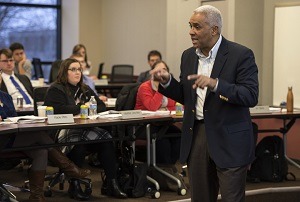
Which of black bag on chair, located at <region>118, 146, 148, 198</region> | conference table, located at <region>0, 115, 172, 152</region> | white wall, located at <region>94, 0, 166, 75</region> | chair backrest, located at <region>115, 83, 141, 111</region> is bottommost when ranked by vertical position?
black bag on chair, located at <region>118, 146, 148, 198</region>

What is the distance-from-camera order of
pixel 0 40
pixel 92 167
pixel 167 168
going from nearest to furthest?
1. pixel 167 168
2. pixel 92 167
3. pixel 0 40

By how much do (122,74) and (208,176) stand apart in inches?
344

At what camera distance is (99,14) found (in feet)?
45.4

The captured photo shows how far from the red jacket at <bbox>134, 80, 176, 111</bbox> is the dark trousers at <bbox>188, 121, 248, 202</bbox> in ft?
9.40

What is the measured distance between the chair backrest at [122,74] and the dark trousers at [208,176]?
8348mm

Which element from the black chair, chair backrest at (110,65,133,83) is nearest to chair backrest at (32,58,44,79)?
chair backrest at (110,65,133,83)

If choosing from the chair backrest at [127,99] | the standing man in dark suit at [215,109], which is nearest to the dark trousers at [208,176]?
the standing man in dark suit at [215,109]

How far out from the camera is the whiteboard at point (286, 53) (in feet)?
25.8

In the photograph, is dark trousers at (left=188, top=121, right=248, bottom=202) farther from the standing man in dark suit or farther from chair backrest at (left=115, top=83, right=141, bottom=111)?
chair backrest at (left=115, top=83, right=141, bottom=111)

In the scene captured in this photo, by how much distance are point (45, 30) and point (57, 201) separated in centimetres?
873

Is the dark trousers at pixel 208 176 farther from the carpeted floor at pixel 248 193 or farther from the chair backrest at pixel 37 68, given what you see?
the chair backrest at pixel 37 68

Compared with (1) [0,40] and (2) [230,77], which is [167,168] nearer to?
(2) [230,77]

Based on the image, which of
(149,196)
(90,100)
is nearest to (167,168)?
(149,196)

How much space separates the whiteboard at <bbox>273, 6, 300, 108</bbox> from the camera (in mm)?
7859
